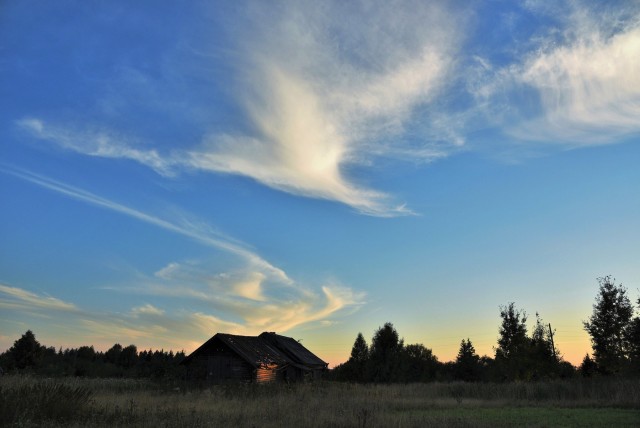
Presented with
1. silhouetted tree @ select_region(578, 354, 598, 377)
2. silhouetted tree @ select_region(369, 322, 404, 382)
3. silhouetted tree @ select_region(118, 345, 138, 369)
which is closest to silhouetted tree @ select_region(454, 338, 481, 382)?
silhouetted tree @ select_region(369, 322, 404, 382)

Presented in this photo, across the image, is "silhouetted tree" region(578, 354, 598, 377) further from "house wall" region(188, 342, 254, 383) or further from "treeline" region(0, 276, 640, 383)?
"house wall" region(188, 342, 254, 383)

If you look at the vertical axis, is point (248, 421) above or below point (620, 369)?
below

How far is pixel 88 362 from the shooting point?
285 feet

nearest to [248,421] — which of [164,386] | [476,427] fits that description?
[476,427]

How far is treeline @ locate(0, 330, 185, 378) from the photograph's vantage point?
3741 centimetres

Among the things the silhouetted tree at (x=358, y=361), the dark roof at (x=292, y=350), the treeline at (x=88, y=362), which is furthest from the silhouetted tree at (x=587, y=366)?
the treeline at (x=88, y=362)

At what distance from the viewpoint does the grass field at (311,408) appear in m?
12.0

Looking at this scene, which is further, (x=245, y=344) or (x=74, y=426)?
(x=245, y=344)

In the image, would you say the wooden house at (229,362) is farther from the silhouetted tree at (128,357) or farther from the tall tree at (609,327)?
the silhouetted tree at (128,357)

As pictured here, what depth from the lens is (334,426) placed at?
12.5 metres

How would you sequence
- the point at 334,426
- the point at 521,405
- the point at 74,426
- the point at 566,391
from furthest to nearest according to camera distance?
the point at 566,391 < the point at 521,405 < the point at 334,426 < the point at 74,426

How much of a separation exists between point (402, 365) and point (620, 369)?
32105mm

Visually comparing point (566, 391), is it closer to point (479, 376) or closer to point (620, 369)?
point (620, 369)

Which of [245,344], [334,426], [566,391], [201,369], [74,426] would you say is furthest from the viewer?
[245,344]
